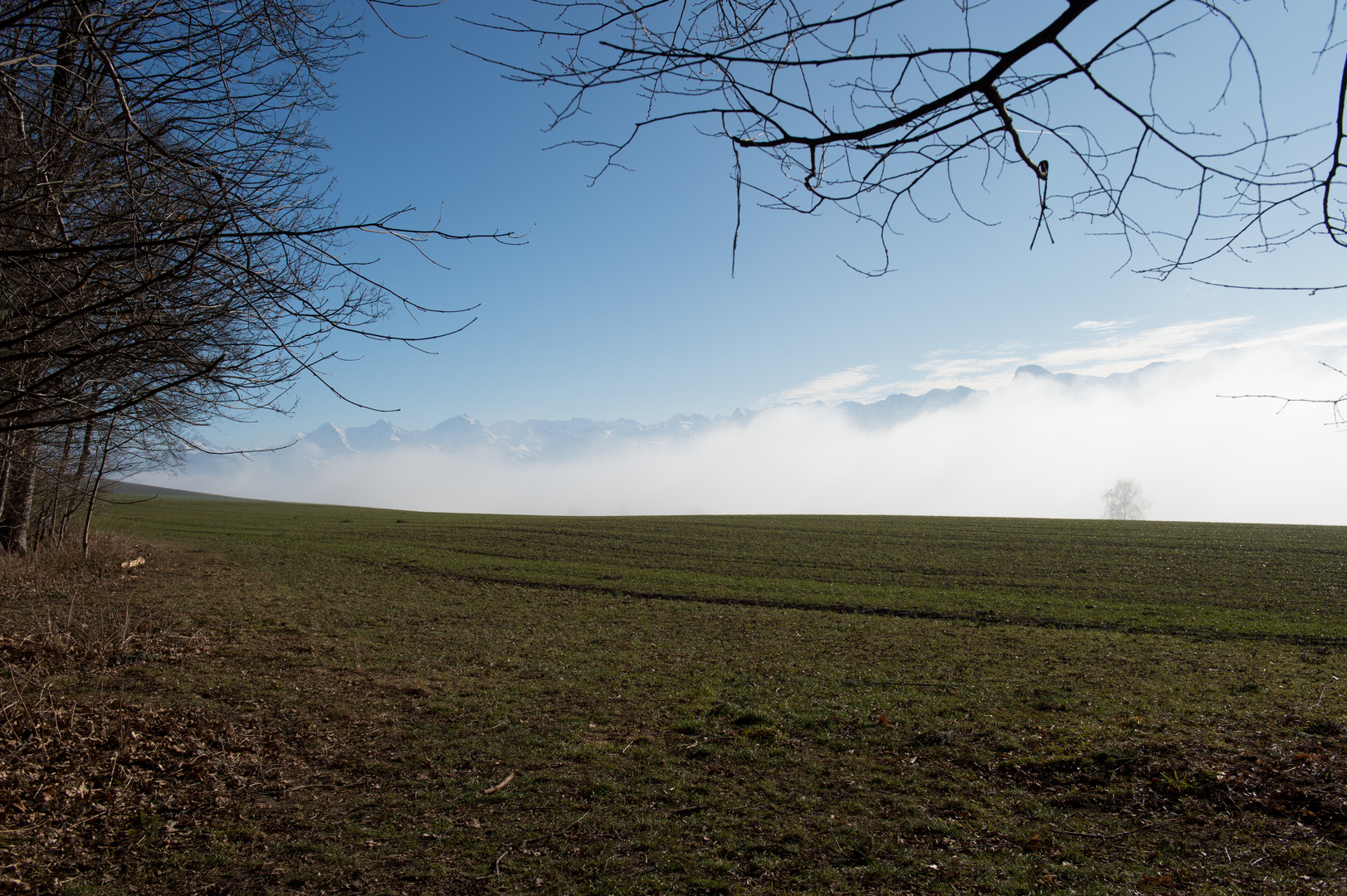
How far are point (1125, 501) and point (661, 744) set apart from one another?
100 m

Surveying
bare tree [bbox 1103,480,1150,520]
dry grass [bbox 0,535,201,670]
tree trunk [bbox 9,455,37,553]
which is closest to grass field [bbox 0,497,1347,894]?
dry grass [bbox 0,535,201,670]

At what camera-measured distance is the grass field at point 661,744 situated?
5262mm

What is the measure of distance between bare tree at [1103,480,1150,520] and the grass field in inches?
3121

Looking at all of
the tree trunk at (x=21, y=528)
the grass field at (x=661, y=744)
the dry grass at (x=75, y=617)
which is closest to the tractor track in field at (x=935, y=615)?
the grass field at (x=661, y=744)

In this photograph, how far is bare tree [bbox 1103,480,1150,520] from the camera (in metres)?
86.8

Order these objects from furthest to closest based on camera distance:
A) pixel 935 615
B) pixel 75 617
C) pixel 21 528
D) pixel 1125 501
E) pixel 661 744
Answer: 1. pixel 1125 501
2. pixel 935 615
3. pixel 21 528
4. pixel 75 617
5. pixel 661 744

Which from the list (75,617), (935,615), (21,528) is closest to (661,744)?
(75,617)

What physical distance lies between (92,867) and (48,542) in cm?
2015

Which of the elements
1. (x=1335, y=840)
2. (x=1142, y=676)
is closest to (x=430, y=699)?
(x=1335, y=840)

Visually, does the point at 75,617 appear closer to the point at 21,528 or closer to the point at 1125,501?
the point at 21,528

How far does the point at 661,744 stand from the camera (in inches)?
319

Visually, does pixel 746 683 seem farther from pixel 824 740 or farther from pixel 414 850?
pixel 414 850

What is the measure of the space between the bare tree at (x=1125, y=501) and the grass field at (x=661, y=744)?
79280 millimetres

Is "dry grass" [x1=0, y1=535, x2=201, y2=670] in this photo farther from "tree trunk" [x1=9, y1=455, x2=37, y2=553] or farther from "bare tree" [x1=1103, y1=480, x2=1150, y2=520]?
"bare tree" [x1=1103, y1=480, x2=1150, y2=520]
